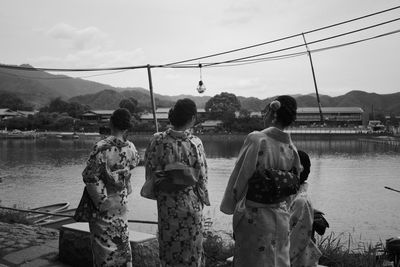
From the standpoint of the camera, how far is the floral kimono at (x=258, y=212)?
254 cm

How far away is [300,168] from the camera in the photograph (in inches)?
109

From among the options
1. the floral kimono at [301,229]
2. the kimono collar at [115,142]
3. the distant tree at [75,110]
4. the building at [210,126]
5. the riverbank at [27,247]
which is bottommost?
the building at [210,126]

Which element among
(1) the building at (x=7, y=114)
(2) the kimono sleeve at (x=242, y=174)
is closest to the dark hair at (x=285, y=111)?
(2) the kimono sleeve at (x=242, y=174)

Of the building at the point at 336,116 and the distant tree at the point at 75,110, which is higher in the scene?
the distant tree at the point at 75,110

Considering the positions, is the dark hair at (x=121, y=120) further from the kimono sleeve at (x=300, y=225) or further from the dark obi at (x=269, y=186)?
the kimono sleeve at (x=300, y=225)

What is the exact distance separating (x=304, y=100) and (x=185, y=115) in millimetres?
160758

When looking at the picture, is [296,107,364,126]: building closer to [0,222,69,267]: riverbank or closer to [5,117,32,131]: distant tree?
[5,117,32,131]: distant tree

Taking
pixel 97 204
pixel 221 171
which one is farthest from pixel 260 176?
pixel 221 171

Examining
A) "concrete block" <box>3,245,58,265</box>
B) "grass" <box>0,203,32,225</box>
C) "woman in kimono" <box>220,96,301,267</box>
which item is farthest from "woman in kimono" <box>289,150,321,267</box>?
"grass" <box>0,203,32,225</box>

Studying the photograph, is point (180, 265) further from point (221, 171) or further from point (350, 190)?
point (221, 171)

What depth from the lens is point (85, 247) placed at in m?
3.96

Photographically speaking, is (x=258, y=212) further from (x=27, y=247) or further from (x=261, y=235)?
(x=27, y=247)

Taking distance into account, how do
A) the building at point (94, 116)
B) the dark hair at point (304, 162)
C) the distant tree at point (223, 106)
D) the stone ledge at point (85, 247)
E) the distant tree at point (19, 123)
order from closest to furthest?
1. the dark hair at point (304, 162)
2. the stone ledge at point (85, 247)
3. the distant tree at point (223, 106)
4. the building at point (94, 116)
5. the distant tree at point (19, 123)

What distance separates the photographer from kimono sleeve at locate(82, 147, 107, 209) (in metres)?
3.29
